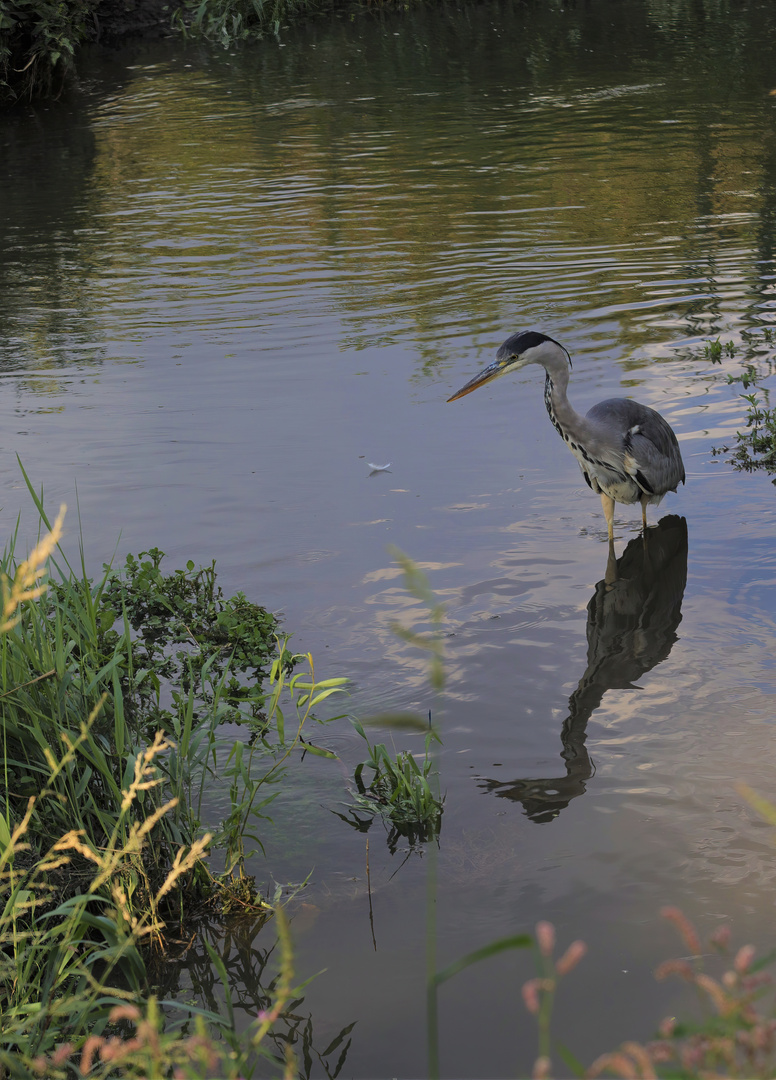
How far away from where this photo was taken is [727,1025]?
1373 millimetres

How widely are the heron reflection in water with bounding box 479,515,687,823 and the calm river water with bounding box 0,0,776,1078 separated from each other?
2 cm

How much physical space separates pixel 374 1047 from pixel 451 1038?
22 centimetres

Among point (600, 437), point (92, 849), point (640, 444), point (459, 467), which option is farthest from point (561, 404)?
point (92, 849)

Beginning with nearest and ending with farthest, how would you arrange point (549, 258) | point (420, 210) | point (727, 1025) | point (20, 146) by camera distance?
point (727, 1025) → point (549, 258) → point (420, 210) → point (20, 146)

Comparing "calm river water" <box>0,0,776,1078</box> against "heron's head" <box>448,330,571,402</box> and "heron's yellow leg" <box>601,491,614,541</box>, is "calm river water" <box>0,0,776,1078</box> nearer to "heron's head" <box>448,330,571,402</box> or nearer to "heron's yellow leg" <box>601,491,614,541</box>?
"heron's yellow leg" <box>601,491,614,541</box>

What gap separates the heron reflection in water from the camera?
4.05 m

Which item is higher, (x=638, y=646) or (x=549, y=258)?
(x=549, y=258)

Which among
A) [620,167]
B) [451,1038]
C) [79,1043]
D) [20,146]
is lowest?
[451,1038]

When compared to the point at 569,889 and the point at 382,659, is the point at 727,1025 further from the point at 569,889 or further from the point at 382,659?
the point at 382,659

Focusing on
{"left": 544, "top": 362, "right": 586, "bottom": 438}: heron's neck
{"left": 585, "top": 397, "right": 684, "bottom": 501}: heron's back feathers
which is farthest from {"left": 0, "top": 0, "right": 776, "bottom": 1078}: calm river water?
{"left": 544, "top": 362, "right": 586, "bottom": 438}: heron's neck

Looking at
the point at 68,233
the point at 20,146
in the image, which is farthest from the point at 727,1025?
the point at 20,146

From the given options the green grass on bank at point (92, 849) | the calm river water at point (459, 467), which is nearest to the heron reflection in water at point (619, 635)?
the calm river water at point (459, 467)

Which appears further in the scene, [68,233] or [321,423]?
[68,233]

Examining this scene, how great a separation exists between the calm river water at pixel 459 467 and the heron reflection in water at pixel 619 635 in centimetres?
2
